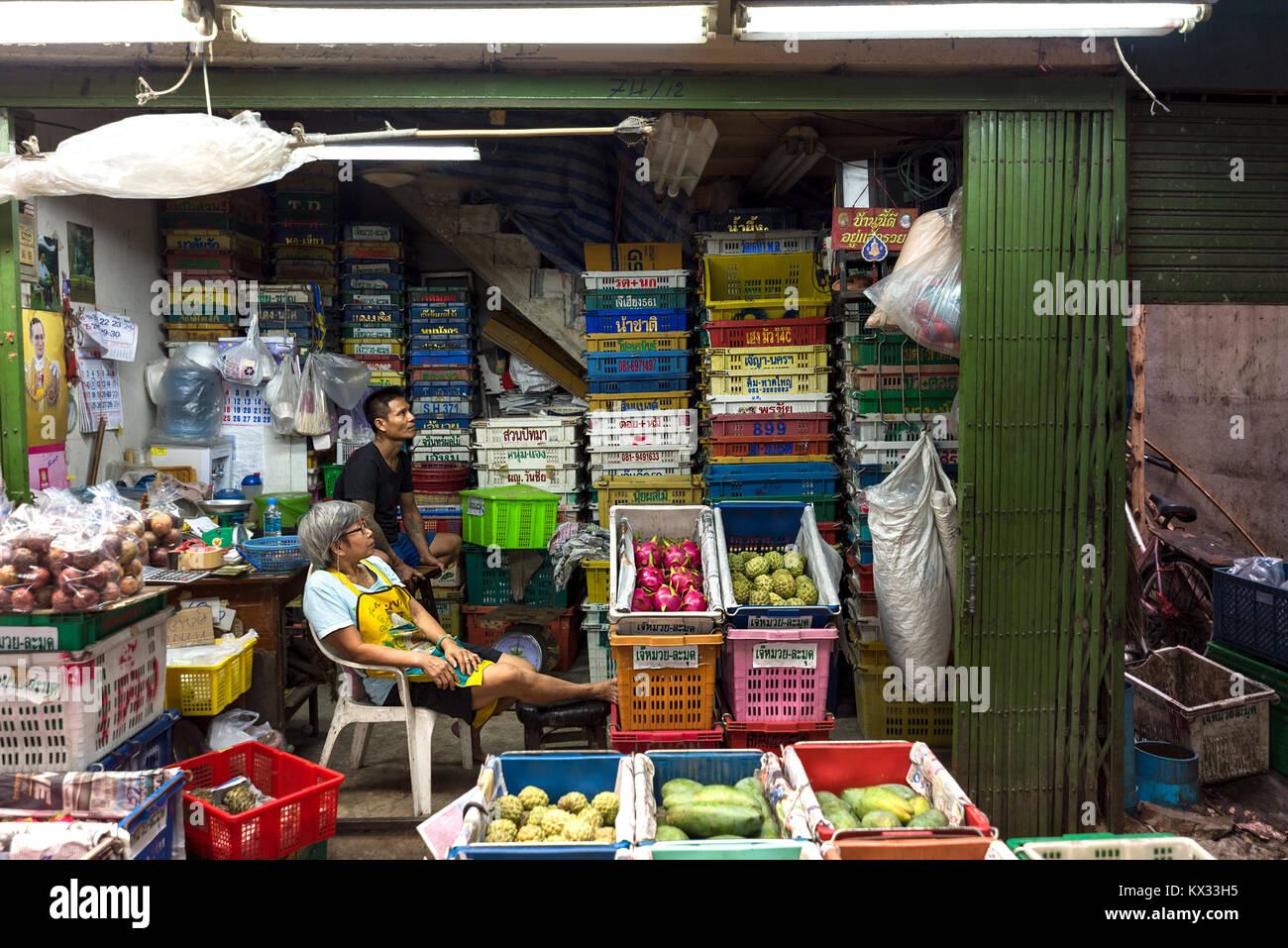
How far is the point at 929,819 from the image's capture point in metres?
2.88

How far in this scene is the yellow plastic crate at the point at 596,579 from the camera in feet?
22.7

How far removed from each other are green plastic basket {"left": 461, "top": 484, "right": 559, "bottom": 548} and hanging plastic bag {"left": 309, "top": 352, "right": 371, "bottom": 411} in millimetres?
1500

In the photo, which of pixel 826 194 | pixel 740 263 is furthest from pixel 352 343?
pixel 826 194

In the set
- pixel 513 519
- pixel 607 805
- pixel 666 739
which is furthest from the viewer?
pixel 513 519

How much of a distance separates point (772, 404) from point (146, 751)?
431cm

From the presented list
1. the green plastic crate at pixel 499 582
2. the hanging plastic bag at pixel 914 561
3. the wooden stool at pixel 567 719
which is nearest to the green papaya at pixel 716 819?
the wooden stool at pixel 567 719

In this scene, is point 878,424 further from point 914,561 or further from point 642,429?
point 642,429

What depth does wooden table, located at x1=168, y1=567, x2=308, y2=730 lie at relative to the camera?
5.27 meters

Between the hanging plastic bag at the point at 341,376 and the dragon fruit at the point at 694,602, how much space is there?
14.4 feet

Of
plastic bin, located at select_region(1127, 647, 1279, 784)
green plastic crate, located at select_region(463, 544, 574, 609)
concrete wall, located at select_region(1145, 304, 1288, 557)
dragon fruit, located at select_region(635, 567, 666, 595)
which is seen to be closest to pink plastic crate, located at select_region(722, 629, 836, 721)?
dragon fruit, located at select_region(635, 567, 666, 595)

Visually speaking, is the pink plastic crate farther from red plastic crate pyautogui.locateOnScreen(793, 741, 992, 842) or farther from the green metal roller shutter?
the green metal roller shutter

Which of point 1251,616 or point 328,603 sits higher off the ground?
point 328,603

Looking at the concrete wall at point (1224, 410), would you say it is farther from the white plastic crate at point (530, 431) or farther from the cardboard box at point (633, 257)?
the white plastic crate at point (530, 431)

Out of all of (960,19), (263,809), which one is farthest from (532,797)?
(960,19)
